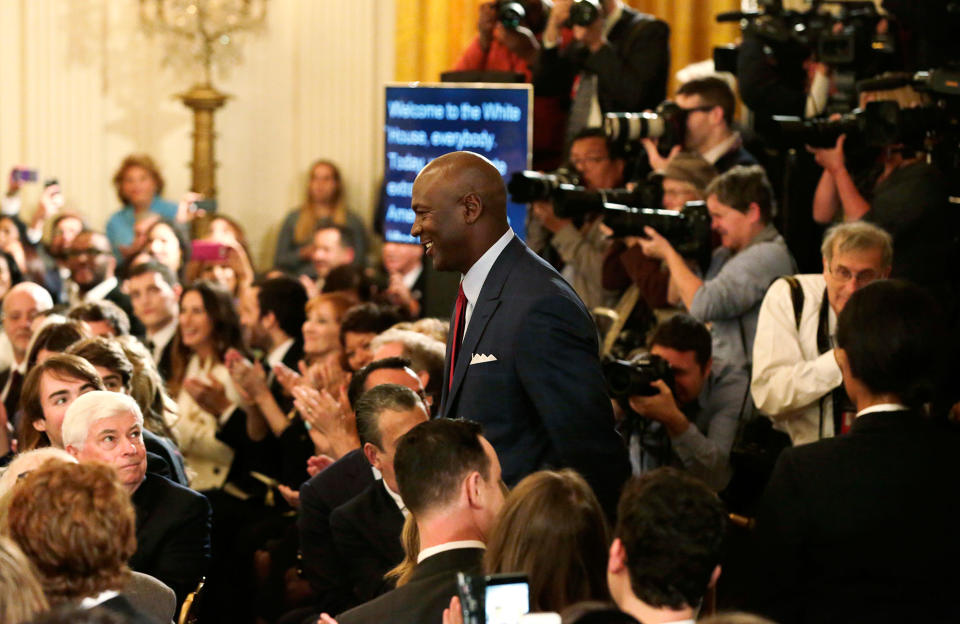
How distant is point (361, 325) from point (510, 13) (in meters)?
1.96

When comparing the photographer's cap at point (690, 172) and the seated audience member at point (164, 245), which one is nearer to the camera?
the photographer's cap at point (690, 172)

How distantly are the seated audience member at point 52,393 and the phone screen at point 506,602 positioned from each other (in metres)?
2.26

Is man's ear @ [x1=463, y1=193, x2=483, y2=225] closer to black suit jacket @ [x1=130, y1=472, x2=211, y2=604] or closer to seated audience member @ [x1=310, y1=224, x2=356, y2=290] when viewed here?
black suit jacket @ [x1=130, y1=472, x2=211, y2=604]

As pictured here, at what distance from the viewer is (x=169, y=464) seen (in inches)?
169

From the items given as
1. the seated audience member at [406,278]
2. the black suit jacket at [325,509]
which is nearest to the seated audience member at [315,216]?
the seated audience member at [406,278]

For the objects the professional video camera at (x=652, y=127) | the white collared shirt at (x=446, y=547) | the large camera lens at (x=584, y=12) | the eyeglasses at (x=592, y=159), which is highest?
the large camera lens at (x=584, y=12)

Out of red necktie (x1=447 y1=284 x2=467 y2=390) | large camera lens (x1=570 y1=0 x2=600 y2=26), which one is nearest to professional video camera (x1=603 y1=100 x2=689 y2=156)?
large camera lens (x1=570 y1=0 x2=600 y2=26)

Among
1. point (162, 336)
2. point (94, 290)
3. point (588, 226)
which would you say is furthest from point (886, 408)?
point (94, 290)

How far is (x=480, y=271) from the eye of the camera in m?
3.47

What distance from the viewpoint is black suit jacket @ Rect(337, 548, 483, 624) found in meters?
Result: 2.73

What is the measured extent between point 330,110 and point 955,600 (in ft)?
27.2

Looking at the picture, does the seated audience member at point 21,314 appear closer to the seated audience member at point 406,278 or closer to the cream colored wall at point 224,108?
the seated audience member at point 406,278

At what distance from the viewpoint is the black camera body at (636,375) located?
436cm

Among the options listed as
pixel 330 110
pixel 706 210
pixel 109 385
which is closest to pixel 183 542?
pixel 109 385
